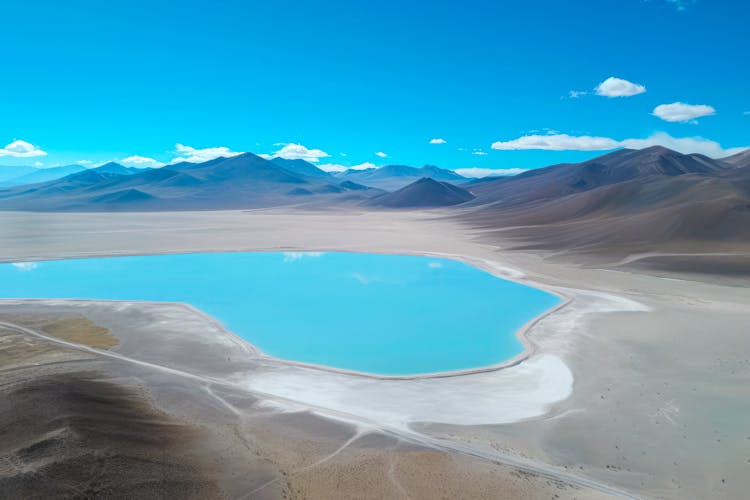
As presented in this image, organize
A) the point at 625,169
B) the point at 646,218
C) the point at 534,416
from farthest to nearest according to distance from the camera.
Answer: the point at 625,169, the point at 646,218, the point at 534,416

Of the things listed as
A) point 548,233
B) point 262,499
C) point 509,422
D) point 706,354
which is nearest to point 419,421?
point 509,422

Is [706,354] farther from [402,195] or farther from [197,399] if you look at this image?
[402,195]

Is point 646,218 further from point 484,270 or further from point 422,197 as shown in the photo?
point 422,197

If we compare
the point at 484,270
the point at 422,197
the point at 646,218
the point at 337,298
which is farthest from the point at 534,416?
the point at 422,197

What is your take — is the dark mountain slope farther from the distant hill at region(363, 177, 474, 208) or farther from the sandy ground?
the sandy ground

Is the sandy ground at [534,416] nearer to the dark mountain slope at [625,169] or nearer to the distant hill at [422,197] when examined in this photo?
the dark mountain slope at [625,169]

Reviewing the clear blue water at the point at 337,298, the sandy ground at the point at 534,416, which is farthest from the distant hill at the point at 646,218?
the sandy ground at the point at 534,416
